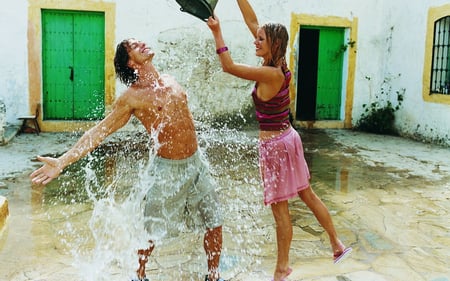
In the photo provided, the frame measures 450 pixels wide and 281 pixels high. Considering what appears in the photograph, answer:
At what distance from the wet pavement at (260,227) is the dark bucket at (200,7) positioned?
175cm

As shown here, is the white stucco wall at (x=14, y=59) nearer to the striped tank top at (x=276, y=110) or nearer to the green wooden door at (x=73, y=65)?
the green wooden door at (x=73, y=65)

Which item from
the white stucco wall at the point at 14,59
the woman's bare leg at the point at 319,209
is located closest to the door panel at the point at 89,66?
the white stucco wall at the point at 14,59

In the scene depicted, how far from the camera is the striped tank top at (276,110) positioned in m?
3.13

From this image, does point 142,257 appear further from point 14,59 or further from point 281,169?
point 14,59

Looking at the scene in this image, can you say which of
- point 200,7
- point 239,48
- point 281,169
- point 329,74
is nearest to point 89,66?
point 239,48

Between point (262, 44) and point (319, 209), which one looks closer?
point (262, 44)

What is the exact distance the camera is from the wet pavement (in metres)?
3.55

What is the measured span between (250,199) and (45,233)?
2.16 m

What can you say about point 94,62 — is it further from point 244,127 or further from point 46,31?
point 244,127

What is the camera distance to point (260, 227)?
451 centimetres

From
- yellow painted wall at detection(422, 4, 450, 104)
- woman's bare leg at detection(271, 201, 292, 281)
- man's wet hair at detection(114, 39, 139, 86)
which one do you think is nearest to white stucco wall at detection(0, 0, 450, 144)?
yellow painted wall at detection(422, 4, 450, 104)

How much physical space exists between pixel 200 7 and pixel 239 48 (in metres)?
7.54

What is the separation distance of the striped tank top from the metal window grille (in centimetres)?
736

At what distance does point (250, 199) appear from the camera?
17.8 ft
